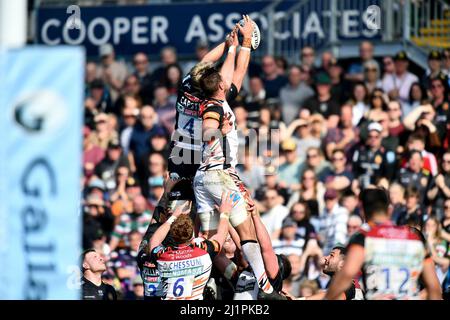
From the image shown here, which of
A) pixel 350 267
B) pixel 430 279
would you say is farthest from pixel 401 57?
pixel 350 267

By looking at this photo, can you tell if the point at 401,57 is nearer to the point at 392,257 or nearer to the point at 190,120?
the point at 190,120

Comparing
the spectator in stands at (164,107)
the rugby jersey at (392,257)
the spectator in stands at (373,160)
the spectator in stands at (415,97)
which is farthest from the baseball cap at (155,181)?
the rugby jersey at (392,257)

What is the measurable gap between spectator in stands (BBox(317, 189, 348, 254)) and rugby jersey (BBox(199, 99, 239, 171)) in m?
4.38

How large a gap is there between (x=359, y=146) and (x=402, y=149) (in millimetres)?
613

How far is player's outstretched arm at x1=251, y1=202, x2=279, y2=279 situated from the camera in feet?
43.2

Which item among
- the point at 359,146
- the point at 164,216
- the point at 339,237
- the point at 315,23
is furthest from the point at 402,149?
the point at 164,216

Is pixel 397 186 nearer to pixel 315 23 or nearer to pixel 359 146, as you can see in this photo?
pixel 359 146

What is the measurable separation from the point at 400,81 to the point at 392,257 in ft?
27.4

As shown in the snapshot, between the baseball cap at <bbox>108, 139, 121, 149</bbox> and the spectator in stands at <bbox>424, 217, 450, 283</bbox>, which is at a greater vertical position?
the baseball cap at <bbox>108, 139, 121, 149</bbox>

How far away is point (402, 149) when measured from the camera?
1852 cm

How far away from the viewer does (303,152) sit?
753 inches

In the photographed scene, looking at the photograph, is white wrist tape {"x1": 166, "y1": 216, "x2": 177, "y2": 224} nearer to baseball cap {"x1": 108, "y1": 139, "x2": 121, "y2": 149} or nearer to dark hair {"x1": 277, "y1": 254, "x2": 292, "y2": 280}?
dark hair {"x1": 277, "y1": 254, "x2": 292, "y2": 280}

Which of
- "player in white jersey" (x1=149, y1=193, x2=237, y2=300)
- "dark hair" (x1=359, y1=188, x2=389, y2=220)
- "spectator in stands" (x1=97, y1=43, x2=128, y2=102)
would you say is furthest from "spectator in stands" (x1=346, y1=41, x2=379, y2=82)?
"dark hair" (x1=359, y1=188, x2=389, y2=220)
